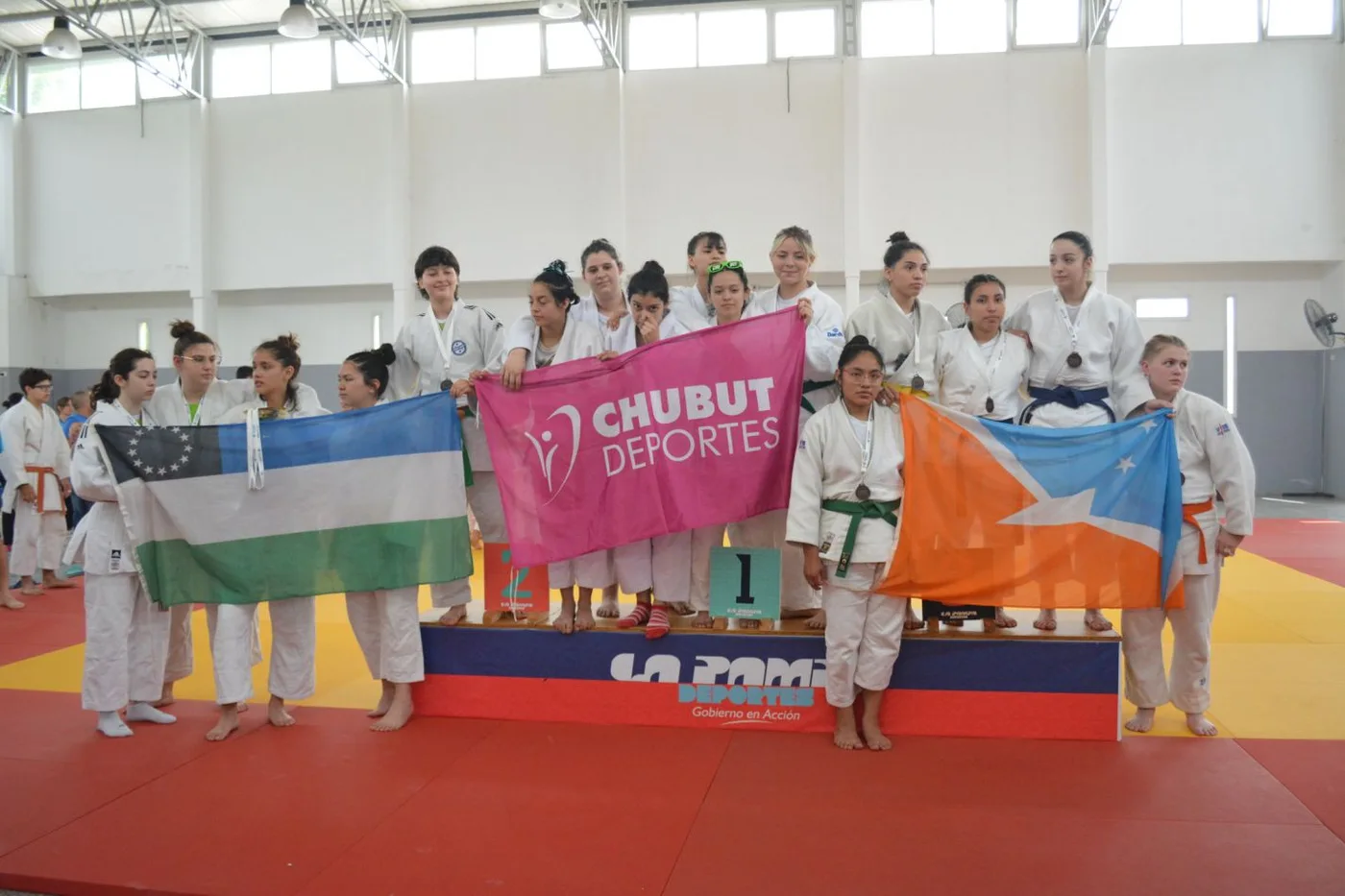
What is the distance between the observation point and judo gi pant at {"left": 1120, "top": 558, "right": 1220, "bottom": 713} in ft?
11.8

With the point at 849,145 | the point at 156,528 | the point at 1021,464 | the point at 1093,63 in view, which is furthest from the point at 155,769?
the point at 1093,63

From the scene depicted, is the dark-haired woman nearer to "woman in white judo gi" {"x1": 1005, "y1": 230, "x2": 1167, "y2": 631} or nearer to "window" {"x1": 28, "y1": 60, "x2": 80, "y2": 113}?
"woman in white judo gi" {"x1": 1005, "y1": 230, "x2": 1167, "y2": 631}

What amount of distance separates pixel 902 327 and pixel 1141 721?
184 centimetres

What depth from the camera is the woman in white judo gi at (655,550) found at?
3.87 meters

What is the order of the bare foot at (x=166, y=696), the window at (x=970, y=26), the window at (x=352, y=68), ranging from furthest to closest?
the window at (x=352, y=68) < the window at (x=970, y=26) < the bare foot at (x=166, y=696)

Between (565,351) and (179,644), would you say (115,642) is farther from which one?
(565,351)

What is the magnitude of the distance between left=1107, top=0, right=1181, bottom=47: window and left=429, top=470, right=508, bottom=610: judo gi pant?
1229 cm

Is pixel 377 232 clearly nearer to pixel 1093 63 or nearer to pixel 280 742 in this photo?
pixel 1093 63

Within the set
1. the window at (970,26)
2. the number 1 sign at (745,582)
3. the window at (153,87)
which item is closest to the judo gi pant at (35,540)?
the number 1 sign at (745,582)

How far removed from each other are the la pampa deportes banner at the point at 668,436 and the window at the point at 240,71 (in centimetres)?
1339

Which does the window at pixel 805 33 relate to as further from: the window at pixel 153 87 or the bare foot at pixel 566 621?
the bare foot at pixel 566 621

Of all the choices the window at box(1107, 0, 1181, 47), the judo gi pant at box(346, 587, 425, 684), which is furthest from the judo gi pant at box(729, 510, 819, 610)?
the window at box(1107, 0, 1181, 47)

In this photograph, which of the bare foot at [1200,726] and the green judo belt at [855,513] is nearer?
the green judo belt at [855,513]

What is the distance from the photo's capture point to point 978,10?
12820mm
